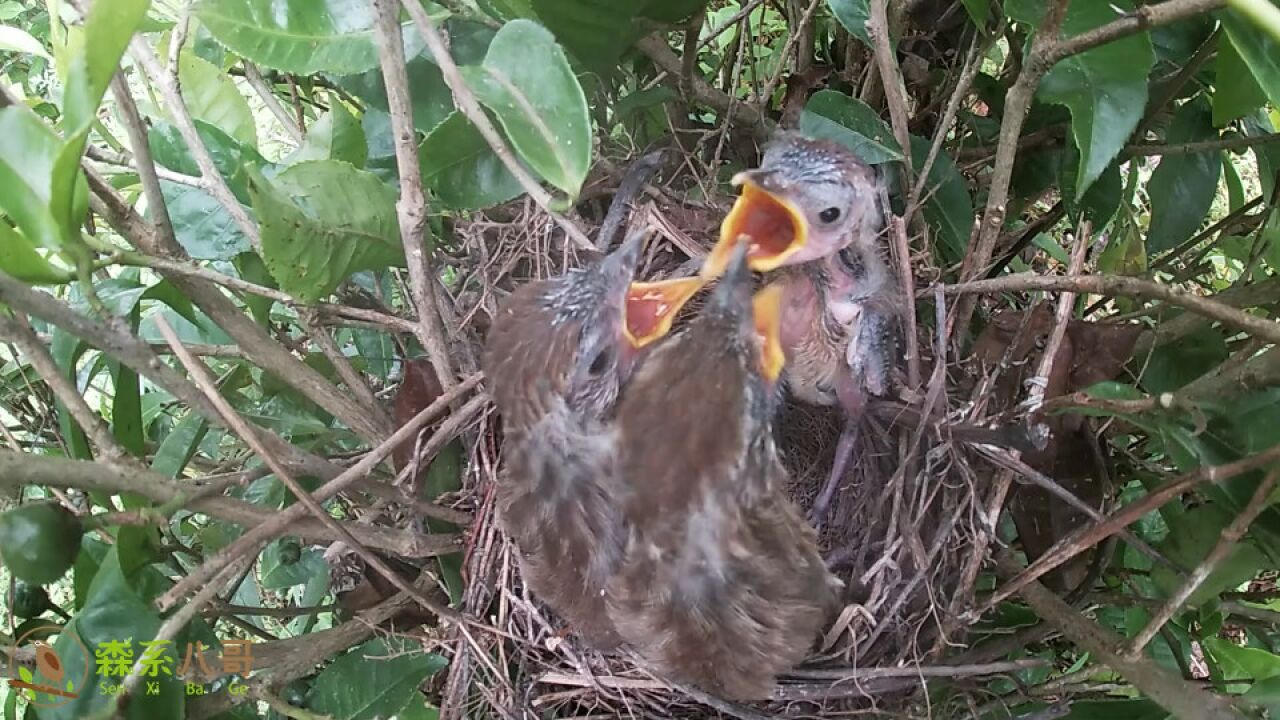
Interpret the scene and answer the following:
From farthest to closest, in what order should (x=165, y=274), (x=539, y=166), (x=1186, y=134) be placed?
(x=1186, y=134), (x=165, y=274), (x=539, y=166)

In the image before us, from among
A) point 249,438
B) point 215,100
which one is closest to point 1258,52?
point 249,438

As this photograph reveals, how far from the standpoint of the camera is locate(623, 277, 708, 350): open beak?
3.42 ft

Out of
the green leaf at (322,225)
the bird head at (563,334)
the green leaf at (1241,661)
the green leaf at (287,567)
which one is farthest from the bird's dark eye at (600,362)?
the green leaf at (1241,661)

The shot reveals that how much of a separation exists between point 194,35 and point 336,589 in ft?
2.73

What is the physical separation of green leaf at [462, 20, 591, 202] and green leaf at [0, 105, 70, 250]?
0.32 m

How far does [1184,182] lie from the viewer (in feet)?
3.48

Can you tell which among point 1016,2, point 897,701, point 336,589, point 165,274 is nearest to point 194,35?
point 165,274

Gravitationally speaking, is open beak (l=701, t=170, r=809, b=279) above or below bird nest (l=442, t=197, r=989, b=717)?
above

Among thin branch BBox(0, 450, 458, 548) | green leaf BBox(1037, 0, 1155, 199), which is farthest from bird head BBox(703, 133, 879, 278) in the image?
thin branch BBox(0, 450, 458, 548)

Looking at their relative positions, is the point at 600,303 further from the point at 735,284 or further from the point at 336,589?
the point at 336,589

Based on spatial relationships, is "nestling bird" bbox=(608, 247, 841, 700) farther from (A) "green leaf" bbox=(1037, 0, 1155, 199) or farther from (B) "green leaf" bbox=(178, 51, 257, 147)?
(B) "green leaf" bbox=(178, 51, 257, 147)

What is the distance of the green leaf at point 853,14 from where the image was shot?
3.24 ft

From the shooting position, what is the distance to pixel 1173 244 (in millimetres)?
1099

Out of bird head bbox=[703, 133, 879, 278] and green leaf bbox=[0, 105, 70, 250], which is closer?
green leaf bbox=[0, 105, 70, 250]
